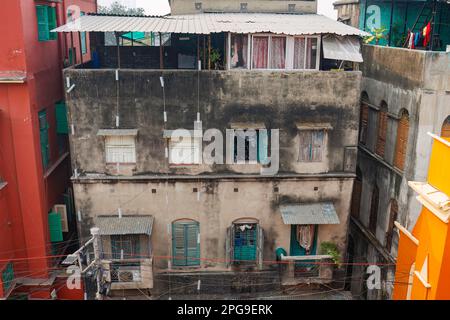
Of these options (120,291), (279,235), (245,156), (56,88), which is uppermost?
(56,88)

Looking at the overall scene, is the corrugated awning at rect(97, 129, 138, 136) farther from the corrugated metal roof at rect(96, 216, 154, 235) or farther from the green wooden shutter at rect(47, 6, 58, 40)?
the green wooden shutter at rect(47, 6, 58, 40)

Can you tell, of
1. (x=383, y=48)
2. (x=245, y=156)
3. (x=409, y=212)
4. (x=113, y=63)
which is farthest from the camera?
(x=113, y=63)

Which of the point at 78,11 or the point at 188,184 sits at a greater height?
the point at 78,11

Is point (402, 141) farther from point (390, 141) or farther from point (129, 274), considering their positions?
point (129, 274)

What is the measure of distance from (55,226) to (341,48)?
12381mm

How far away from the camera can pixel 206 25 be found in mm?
16609

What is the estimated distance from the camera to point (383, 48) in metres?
18.2

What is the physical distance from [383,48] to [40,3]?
13.2 m

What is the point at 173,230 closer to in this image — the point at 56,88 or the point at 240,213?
the point at 240,213

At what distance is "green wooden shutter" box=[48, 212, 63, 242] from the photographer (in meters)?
17.1

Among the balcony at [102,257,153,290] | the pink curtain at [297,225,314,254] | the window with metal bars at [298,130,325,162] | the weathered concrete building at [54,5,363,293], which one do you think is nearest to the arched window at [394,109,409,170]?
Result: the weathered concrete building at [54,5,363,293]

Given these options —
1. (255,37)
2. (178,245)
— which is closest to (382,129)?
(255,37)

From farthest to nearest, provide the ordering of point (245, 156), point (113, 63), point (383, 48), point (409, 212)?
1. point (113, 63)
2. point (383, 48)
3. point (245, 156)
4. point (409, 212)

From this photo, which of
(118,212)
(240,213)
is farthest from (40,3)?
(240,213)
